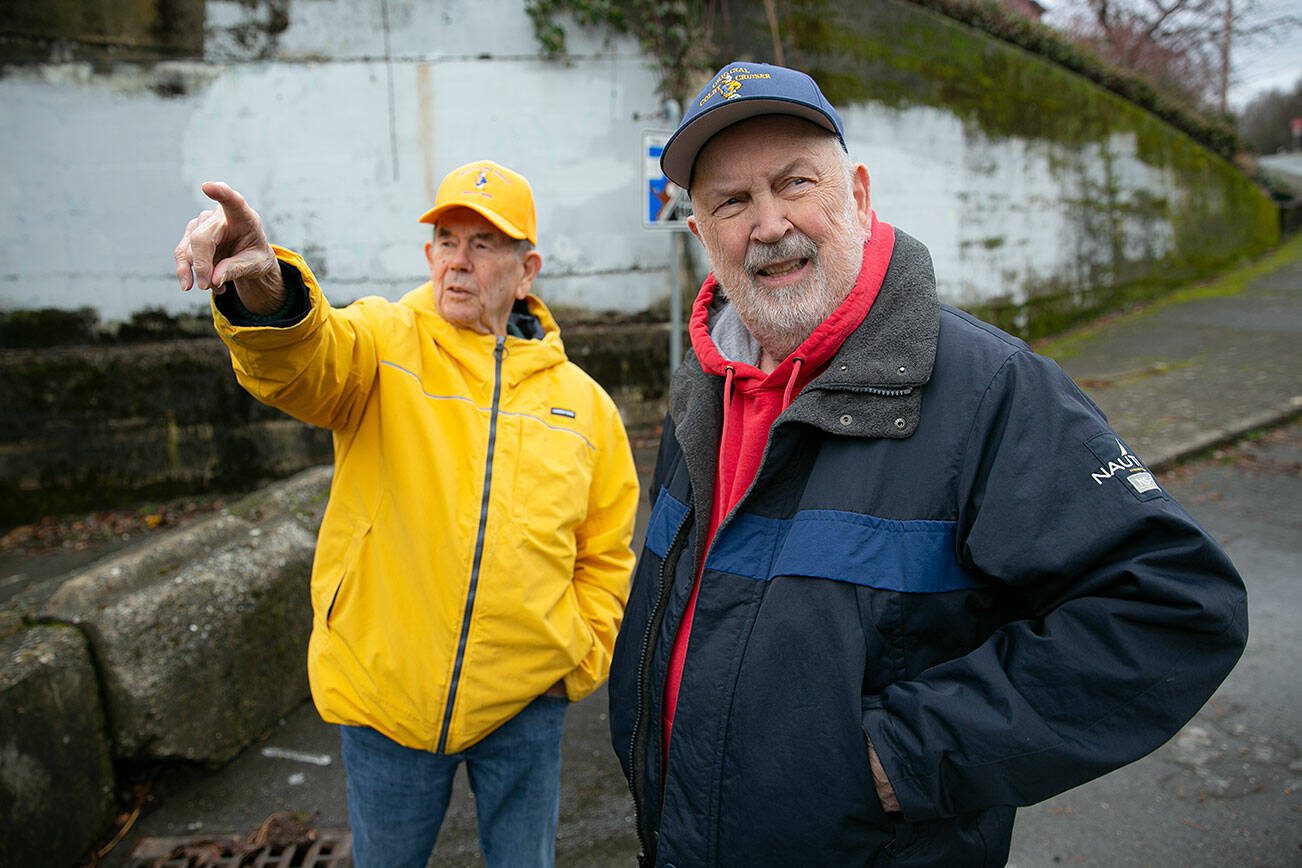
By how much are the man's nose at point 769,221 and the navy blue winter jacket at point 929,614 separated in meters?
0.22

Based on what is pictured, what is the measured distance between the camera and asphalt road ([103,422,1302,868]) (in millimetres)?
2756

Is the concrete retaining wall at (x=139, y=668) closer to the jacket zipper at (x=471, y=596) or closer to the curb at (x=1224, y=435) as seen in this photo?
the jacket zipper at (x=471, y=596)

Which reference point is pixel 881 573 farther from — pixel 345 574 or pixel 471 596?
pixel 345 574

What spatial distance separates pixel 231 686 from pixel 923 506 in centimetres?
288

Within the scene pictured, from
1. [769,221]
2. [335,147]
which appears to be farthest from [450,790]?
[335,147]

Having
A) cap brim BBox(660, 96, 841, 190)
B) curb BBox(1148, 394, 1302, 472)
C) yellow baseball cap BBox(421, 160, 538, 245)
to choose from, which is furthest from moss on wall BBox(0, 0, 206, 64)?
curb BBox(1148, 394, 1302, 472)

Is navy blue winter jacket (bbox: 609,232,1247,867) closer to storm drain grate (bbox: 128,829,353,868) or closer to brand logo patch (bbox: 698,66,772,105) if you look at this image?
brand logo patch (bbox: 698,66,772,105)

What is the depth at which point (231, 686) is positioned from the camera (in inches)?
125

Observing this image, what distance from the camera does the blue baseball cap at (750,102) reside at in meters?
1.51

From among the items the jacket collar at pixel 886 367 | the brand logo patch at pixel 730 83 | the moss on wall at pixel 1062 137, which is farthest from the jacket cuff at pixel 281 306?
the moss on wall at pixel 1062 137

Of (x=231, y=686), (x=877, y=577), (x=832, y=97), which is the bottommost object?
(x=231, y=686)

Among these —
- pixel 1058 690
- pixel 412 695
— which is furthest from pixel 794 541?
pixel 412 695

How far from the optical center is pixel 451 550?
6.53 ft

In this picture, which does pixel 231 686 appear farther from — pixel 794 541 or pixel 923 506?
pixel 923 506
